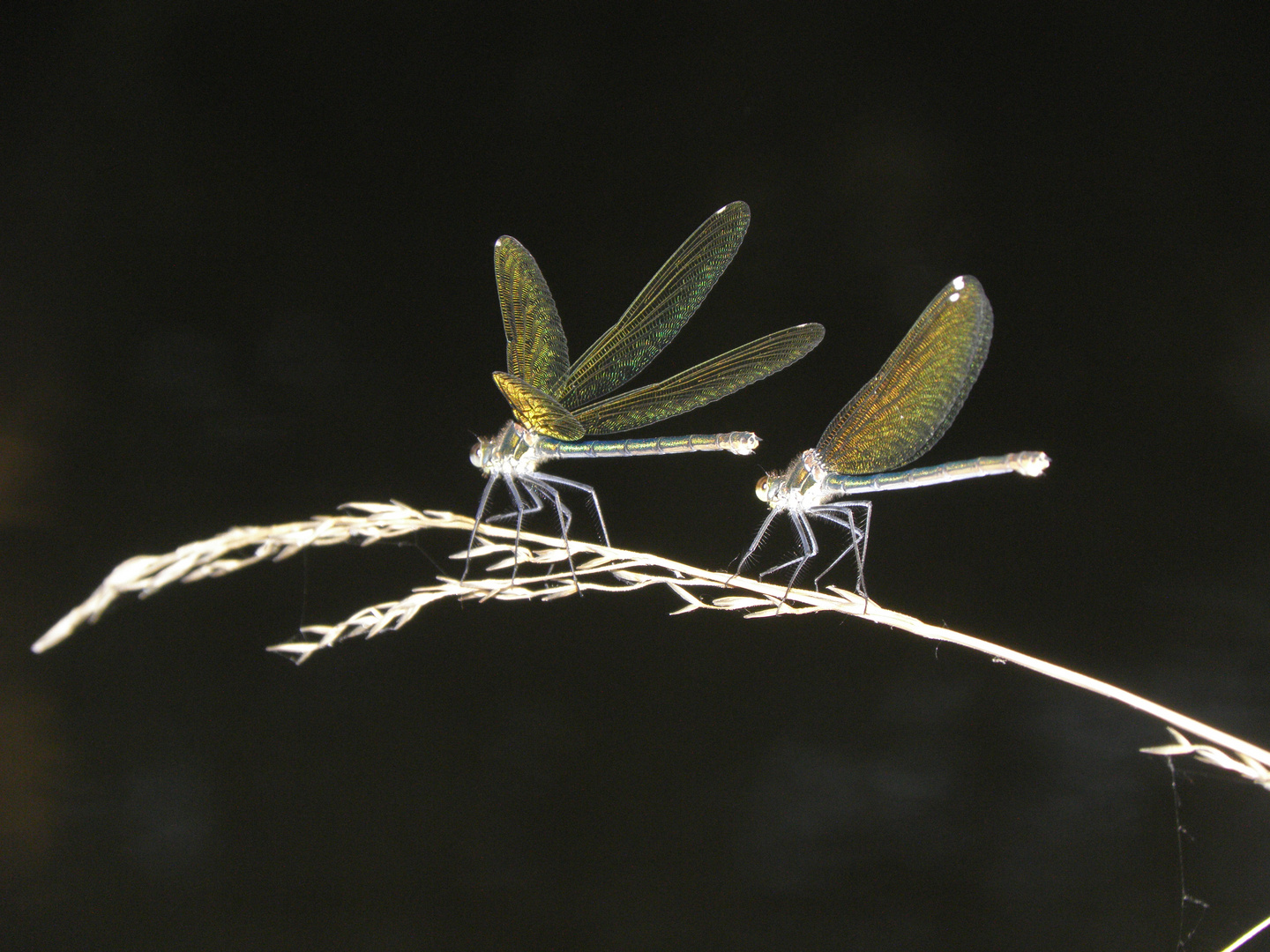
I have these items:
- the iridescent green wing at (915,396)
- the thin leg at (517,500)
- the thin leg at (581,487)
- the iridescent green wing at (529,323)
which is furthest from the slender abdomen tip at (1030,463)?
the iridescent green wing at (529,323)

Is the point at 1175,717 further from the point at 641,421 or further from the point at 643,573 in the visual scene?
the point at 641,421

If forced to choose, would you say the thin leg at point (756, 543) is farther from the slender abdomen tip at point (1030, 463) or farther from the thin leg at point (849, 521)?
the slender abdomen tip at point (1030, 463)

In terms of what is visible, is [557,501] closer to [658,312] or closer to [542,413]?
[542,413]

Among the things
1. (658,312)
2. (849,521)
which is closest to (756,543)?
(849,521)

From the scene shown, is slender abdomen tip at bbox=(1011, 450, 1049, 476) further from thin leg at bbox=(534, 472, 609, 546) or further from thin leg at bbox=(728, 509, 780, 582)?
thin leg at bbox=(534, 472, 609, 546)

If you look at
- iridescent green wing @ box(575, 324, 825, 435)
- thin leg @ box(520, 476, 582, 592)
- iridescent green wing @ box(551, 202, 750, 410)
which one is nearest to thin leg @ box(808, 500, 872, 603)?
iridescent green wing @ box(575, 324, 825, 435)

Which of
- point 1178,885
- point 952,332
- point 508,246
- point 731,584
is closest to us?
point 731,584

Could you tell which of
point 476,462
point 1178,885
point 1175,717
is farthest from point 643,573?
point 1178,885
